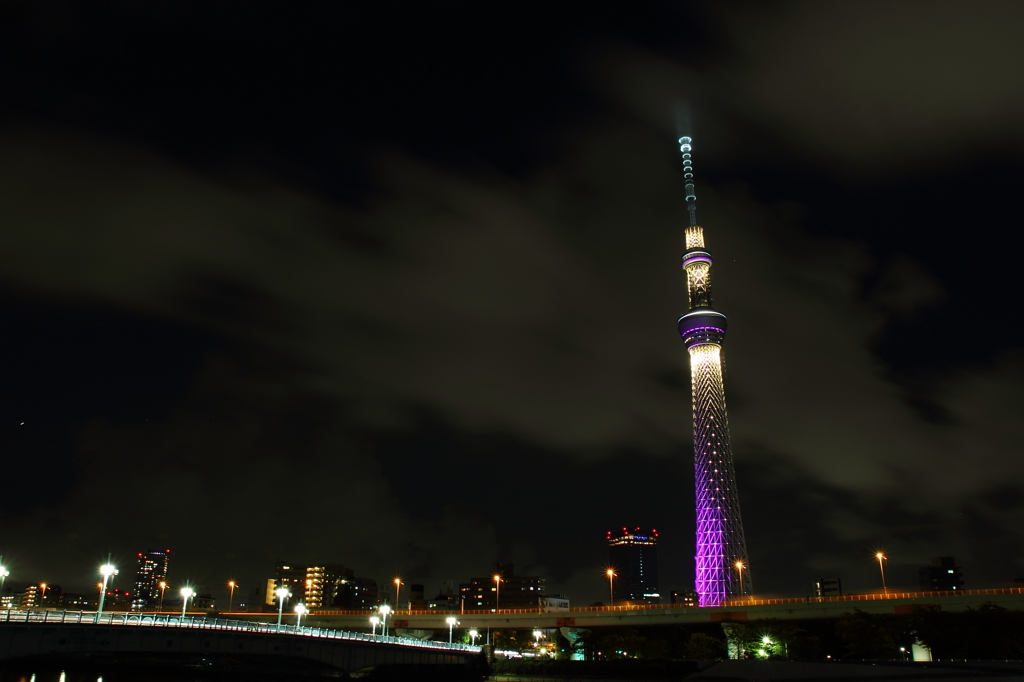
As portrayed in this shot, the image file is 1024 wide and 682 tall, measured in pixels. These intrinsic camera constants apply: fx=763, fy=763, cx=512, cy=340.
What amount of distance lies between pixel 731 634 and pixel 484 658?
3814cm

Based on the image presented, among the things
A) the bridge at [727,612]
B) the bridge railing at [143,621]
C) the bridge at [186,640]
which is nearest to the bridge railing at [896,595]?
the bridge at [727,612]

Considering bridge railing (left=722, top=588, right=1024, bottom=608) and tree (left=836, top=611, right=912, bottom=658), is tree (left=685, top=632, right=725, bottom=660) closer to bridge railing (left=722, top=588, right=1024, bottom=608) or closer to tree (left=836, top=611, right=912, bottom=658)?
bridge railing (left=722, top=588, right=1024, bottom=608)

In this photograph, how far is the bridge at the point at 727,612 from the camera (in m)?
103

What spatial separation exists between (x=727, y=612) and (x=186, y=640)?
3255 inches

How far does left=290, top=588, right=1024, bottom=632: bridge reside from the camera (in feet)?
339

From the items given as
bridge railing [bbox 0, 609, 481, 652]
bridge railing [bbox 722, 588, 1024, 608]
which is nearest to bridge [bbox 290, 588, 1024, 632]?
bridge railing [bbox 722, 588, 1024, 608]

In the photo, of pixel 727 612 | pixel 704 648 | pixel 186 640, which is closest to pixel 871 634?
pixel 727 612

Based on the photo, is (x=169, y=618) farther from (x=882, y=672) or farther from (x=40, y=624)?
(x=882, y=672)

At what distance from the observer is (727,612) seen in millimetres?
121438

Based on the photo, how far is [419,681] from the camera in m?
A: 99.1

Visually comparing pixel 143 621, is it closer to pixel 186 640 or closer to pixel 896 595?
pixel 186 640

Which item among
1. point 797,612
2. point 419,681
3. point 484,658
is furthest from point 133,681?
point 797,612

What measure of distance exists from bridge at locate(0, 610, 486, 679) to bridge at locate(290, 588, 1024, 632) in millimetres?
31754

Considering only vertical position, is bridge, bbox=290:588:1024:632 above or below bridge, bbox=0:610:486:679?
above
